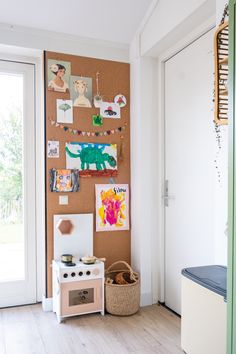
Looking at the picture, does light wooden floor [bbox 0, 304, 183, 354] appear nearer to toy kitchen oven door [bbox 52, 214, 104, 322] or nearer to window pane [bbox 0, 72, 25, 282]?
toy kitchen oven door [bbox 52, 214, 104, 322]

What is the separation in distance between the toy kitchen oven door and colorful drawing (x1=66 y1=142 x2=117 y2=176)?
0.42 m

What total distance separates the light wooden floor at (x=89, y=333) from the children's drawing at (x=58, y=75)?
6.46 ft

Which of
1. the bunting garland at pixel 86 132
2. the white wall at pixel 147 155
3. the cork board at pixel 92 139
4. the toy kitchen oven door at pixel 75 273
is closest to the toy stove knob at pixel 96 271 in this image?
the toy kitchen oven door at pixel 75 273

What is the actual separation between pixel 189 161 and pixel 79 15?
1.52 metres

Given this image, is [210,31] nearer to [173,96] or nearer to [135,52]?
[173,96]

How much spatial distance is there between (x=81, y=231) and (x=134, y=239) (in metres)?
0.52

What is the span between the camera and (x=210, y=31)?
234cm

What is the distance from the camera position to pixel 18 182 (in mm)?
3053

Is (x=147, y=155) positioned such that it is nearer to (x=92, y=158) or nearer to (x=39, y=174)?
(x=92, y=158)

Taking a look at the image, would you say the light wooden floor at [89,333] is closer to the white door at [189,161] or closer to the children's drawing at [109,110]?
the white door at [189,161]

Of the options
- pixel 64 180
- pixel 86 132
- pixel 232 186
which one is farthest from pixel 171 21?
pixel 232 186

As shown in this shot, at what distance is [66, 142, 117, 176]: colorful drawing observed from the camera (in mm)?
2965

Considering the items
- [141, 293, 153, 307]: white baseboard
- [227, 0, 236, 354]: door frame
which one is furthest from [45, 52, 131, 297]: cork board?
[227, 0, 236, 354]: door frame

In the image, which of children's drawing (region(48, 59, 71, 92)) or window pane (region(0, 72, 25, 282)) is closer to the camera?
children's drawing (region(48, 59, 71, 92))
